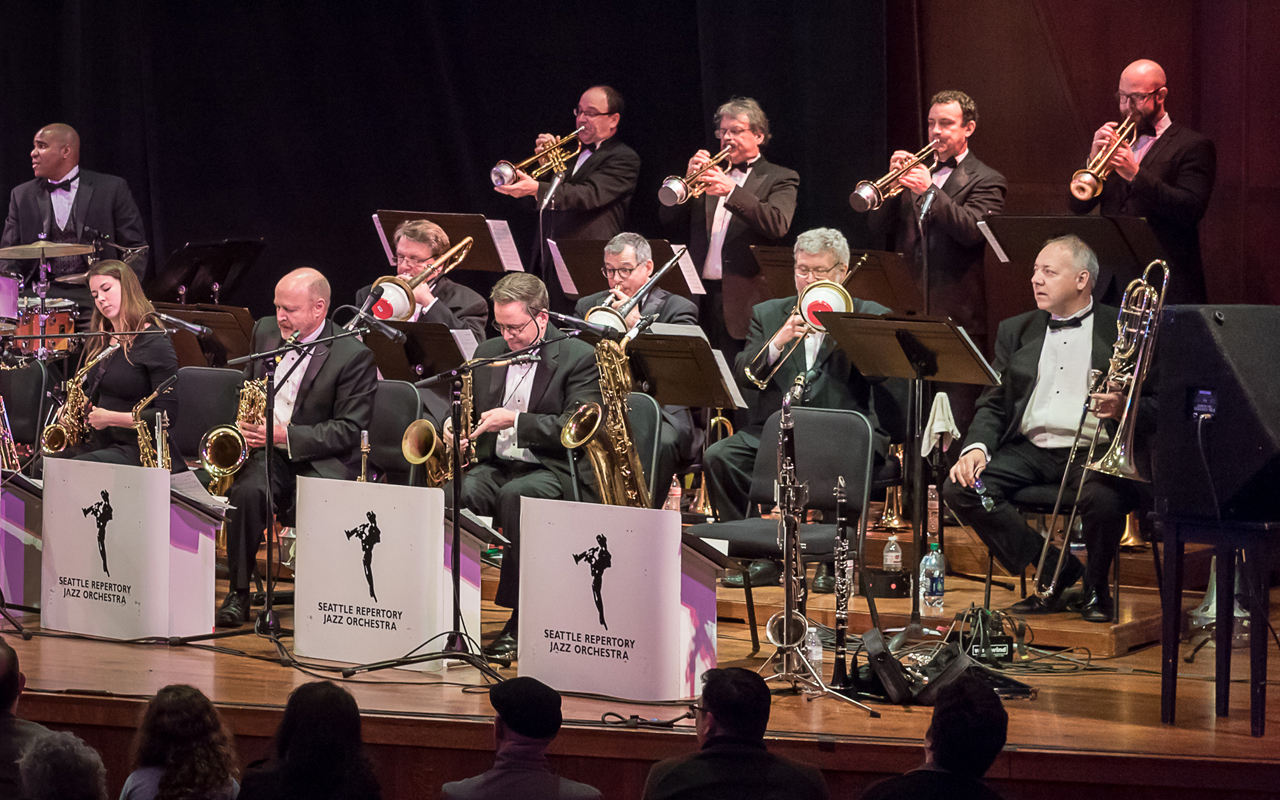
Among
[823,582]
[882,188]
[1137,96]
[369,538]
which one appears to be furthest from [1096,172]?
[369,538]

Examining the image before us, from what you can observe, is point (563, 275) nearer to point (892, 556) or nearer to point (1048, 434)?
point (892, 556)

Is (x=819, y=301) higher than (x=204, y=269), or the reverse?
(x=204, y=269)

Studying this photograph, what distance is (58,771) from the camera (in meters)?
2.95

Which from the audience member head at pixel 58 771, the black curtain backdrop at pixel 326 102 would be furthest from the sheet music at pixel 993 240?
the audience member head at pixel 58 771

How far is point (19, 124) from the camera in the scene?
9.73 meters

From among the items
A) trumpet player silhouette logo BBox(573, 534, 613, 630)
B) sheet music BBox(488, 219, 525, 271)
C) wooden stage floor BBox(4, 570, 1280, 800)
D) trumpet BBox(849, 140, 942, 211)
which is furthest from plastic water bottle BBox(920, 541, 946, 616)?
sheet music BBox(488, 219, 525, 271)

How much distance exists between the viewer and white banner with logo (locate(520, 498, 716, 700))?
14.7ft

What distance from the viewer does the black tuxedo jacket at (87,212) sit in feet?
27.6

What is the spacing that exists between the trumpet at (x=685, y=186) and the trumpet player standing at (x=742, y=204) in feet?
0.06

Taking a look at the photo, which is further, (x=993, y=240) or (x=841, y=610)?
(x=993, y=240)

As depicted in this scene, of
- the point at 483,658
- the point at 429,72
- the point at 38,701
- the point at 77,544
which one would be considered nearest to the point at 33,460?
the point at 77,544

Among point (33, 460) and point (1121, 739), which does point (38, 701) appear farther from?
point (1121, 739)

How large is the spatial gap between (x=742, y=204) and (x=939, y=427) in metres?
1.74

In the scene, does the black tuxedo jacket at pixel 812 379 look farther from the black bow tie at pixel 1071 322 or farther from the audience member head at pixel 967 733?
the audience member head at pixel 967 733
